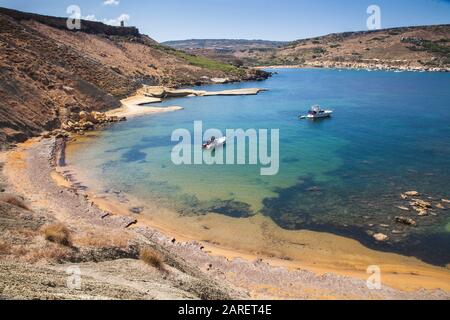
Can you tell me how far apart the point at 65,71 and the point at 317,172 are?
147 feet

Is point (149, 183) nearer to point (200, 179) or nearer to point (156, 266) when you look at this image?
point (200, 179)

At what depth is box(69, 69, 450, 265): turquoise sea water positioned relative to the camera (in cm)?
2375

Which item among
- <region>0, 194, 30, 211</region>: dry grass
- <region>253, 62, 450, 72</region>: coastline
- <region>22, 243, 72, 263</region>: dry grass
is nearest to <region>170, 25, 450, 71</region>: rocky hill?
<region>253, 62, 450, 72</region>: coastline

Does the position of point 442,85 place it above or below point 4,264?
above

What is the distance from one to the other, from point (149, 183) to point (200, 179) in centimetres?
415

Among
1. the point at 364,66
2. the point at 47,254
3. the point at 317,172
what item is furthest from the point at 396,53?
the point at 47,254

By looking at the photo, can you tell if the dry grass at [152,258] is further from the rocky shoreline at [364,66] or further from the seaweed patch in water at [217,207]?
the rocky shoreline at [364,66]

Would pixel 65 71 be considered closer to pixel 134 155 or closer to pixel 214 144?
pixel 134 155

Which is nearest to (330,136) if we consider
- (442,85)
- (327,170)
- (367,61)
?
(327,170)

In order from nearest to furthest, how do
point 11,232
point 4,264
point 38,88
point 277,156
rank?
point 4,264 < point 11,232 < point 277,156 < point 38,88

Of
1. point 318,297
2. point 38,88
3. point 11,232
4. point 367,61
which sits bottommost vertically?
point 318,297

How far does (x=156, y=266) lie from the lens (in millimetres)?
14070

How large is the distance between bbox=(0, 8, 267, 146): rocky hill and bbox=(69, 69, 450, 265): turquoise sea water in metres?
7.76

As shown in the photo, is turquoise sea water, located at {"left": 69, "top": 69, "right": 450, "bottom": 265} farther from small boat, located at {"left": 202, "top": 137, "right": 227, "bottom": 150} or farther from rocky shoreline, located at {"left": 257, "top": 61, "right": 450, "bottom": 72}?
rocky shoreline, located at {"left": 257, "top": 61, "right": 450, "bottom": 72}
